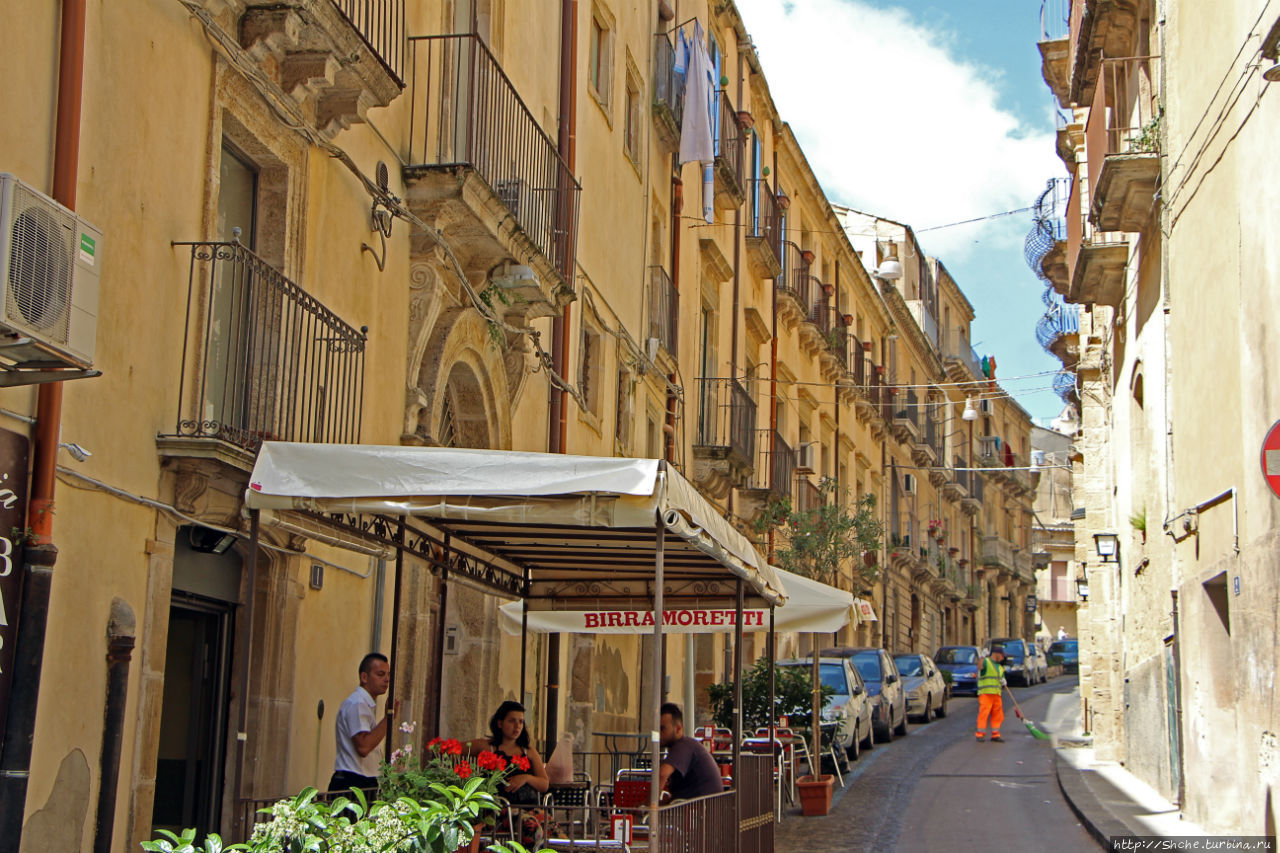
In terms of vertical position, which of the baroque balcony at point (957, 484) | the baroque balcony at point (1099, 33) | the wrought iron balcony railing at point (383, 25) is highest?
the baroque balcony at point (1099, 33)

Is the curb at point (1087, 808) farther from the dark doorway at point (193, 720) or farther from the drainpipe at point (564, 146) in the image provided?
the dark doorway at point (193, 720)

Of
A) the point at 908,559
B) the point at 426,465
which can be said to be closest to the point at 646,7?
the point at 426,465

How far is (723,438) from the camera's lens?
79.5 ft

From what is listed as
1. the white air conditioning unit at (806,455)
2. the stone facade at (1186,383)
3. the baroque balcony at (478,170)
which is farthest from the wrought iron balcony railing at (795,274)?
the baroque balcony at (478,170)

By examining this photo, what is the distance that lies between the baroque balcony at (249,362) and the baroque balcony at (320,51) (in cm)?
129

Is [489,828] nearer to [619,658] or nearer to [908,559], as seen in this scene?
[619,658]

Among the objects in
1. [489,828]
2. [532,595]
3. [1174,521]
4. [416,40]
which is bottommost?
[489,828]

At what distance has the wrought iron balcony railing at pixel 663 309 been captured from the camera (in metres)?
20.6

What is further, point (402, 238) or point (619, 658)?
point (619, 658)

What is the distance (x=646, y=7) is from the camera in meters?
20.6

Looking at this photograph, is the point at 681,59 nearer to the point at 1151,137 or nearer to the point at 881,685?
the point at 1151,137

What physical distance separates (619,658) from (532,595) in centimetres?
690

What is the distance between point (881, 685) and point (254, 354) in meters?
18.0

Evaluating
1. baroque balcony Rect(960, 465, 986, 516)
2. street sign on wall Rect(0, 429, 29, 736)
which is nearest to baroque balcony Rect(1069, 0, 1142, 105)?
street sign on wall Rect(0, 429, 29, 736)
